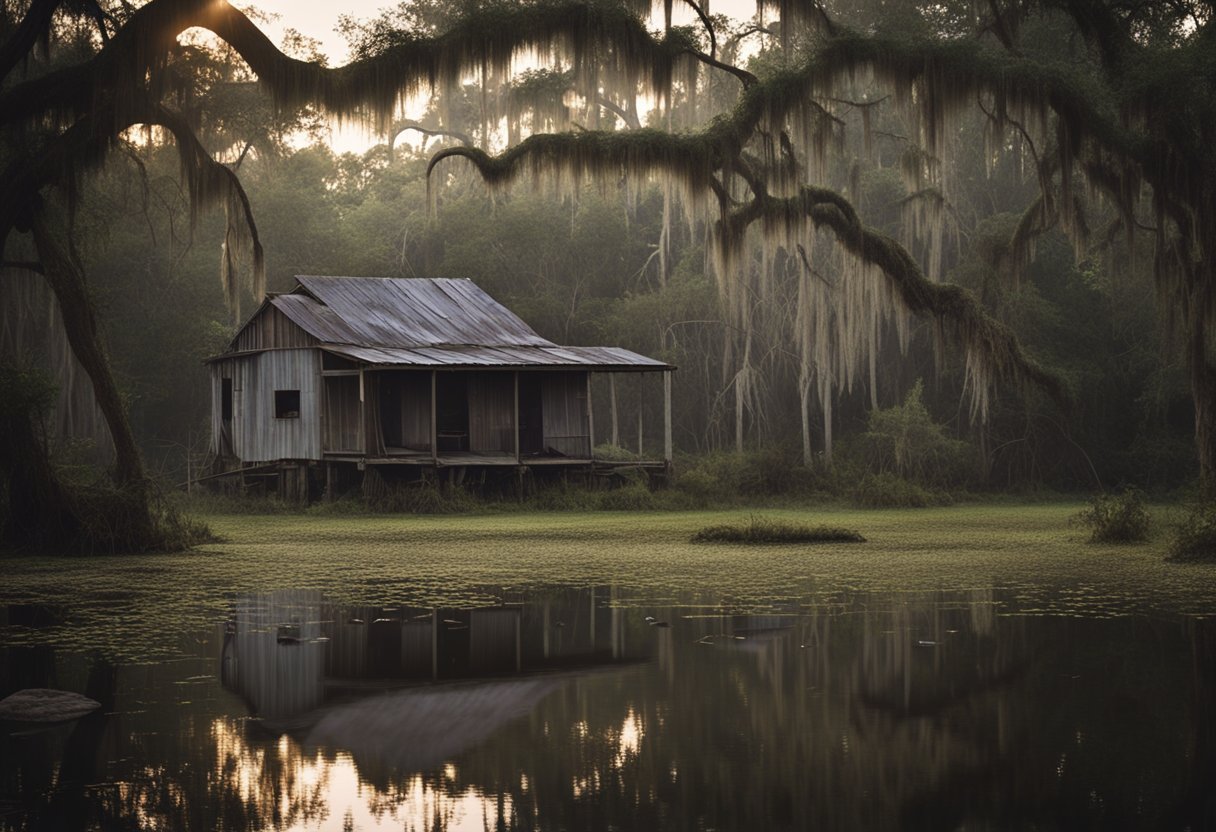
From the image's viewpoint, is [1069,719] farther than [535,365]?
No

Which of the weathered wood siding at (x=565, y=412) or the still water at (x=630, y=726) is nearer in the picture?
the still water at (x=630, y=726)

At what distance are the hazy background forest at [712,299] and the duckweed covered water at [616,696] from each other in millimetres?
13161

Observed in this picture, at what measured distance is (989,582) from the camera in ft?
42.2

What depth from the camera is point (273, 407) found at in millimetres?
30312

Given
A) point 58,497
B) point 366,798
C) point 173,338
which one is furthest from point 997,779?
point 173,338

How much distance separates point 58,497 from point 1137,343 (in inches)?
983

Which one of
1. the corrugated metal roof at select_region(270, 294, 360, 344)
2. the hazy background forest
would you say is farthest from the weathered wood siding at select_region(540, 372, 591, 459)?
the corrugated metal roof at select_region(270, 294, 360, 344)

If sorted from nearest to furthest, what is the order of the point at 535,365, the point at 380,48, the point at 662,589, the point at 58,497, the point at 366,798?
the point at 366,798 < the point at 662,589 < the point at 58,497 < the point at 380,48 < the point at 535,365

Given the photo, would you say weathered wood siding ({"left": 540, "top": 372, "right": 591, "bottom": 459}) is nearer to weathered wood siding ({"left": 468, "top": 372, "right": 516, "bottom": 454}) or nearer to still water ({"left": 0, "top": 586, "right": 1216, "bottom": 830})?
weathered wood siding ({"left": 468, "top": 372, "right": 516, "bottom": 454})

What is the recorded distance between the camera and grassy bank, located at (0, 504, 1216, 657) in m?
11.1

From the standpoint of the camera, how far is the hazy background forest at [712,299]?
31875 mm

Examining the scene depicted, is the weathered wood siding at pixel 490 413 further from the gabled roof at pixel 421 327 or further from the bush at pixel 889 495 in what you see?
the bush at pixel 889 495

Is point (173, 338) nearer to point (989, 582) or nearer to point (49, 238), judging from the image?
point (49, 238)

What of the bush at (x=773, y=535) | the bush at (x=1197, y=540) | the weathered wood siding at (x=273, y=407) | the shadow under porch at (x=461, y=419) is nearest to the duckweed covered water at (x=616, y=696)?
the bush at (x=1197, y=540)
